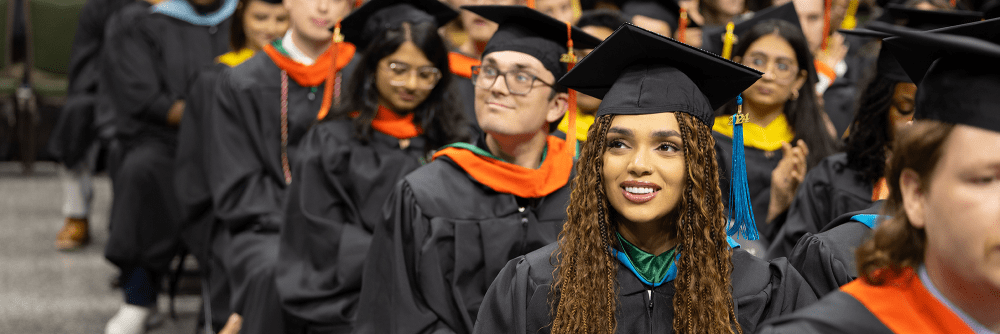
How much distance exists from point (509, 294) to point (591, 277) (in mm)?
195

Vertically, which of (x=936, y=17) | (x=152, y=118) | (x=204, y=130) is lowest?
(x=152, y=118)

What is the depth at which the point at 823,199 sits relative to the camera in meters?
3.02

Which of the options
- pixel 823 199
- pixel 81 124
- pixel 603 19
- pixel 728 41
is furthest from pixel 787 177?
pixel 81 124

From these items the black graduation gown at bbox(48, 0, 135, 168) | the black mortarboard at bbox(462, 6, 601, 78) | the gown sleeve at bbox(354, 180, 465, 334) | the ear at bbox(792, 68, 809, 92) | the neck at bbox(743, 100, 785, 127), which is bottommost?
the black graduation gown at bbox(48, 0, 135, 168)

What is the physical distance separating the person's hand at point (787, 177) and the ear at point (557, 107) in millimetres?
913

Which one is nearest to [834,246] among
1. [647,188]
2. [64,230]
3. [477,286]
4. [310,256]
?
[647,188]

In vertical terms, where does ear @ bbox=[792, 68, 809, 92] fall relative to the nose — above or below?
below

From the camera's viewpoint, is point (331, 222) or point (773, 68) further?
point (773, 68)

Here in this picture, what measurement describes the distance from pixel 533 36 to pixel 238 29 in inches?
98.2

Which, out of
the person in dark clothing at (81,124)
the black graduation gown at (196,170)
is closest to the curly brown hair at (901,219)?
the black graduation gown at (196,170)

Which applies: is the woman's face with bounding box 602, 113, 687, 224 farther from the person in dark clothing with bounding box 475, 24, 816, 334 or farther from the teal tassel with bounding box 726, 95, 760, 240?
the teal tassel with bounding box 726, 95, 760, 240

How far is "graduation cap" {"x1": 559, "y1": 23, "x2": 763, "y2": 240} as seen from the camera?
184 cm

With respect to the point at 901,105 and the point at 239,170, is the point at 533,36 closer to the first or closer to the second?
the point at 901,105

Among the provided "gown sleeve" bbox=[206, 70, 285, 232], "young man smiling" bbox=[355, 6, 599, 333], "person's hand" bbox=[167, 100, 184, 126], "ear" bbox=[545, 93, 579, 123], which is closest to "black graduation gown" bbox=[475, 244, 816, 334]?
"young man smiling" bbox=[355, 6, 599, 333]
